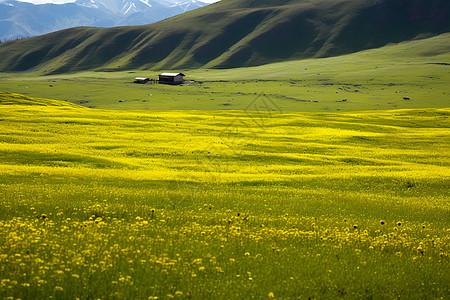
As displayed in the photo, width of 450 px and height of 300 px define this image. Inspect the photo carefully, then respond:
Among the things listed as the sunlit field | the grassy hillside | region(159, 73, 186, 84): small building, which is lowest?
the sunlit field

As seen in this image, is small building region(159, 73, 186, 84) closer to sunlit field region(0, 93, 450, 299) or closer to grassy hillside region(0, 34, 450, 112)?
grassy hillside region(0, 34, 450, 112)

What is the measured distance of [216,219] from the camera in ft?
60.8

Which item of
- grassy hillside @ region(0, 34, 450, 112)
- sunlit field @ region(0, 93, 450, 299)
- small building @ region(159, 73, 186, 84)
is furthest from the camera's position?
small building @ region(159, 73, 186, 84)

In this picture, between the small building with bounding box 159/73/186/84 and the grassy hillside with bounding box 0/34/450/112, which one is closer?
the grassy hillside with bounding box 0/34/450/112

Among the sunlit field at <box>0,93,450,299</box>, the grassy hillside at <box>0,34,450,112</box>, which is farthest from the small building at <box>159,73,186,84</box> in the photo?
the sunlit field at <box>0,93,450,299</box>

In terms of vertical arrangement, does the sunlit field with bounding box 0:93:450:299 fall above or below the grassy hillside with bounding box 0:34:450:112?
below

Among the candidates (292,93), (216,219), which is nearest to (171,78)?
(292,93)

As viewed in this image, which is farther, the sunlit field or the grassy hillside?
the grassy hillside

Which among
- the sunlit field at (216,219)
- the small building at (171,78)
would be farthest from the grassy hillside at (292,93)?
the sunlit field at (216,219)

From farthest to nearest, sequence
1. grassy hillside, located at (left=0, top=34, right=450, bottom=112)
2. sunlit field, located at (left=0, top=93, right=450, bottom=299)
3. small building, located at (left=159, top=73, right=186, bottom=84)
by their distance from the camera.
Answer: small building, located at (left=159, top=73, right=186, bottom=84)
grassy hillside, located at (left=0, top=34, right=450, bottom=112)
sunlit field, located at (left=0, top=93, right=450, bottom=299)

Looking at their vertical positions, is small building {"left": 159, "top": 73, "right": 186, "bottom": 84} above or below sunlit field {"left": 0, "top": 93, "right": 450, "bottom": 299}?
above

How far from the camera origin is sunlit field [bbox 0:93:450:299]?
12555 millimetres

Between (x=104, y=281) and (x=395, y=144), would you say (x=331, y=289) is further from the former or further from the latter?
(x=395, y=144)

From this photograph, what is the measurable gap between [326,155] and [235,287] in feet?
97.4
